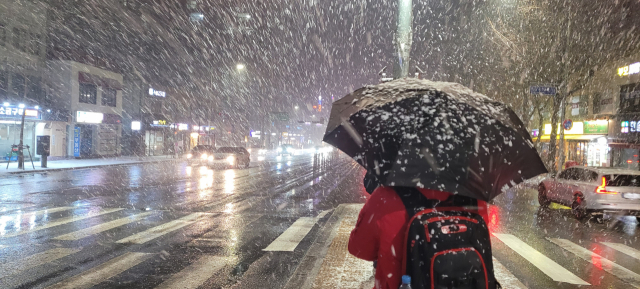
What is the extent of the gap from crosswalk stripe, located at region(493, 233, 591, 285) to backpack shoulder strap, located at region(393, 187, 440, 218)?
16.3 ft

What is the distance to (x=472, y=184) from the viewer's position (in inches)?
91.2

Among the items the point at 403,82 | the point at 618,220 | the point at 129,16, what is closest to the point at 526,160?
the point at 403,82

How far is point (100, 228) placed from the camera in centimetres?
915

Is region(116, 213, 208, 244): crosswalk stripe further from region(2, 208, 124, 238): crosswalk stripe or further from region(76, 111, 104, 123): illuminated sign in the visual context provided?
region(76, 111, 104, 123): illuminated sign

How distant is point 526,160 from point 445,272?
35.7 inches

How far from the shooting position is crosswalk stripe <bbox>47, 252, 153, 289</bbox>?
5.54m

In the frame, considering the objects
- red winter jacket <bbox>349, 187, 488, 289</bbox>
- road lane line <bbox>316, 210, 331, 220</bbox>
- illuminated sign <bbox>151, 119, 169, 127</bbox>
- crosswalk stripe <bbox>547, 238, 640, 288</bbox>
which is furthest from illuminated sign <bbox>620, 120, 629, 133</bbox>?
illuminated sign <bbox>151, 119, 169, 127</bbox>

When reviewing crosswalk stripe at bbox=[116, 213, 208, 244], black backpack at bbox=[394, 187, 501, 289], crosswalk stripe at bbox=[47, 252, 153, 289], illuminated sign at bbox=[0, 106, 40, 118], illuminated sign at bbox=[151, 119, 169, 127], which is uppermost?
illuminated sign at bbox=[151, 119, 169, 127]

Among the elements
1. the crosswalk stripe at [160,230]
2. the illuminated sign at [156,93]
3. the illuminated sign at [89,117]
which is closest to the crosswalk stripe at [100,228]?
the crosswalk stripe at [160,230]

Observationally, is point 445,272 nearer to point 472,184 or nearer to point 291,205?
point 472,184

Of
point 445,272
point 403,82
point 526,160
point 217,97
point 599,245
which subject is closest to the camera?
point 445,272

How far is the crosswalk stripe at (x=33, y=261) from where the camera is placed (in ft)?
19.9

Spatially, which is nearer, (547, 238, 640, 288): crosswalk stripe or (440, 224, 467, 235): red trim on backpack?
(440, 224, 467, 235): red trim on backpack

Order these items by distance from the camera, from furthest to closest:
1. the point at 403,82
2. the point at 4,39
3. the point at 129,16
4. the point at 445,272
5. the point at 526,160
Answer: the point at 129,16, the point at 4,39, the point at 403,82, the point at 526,160, the point at 445,272
